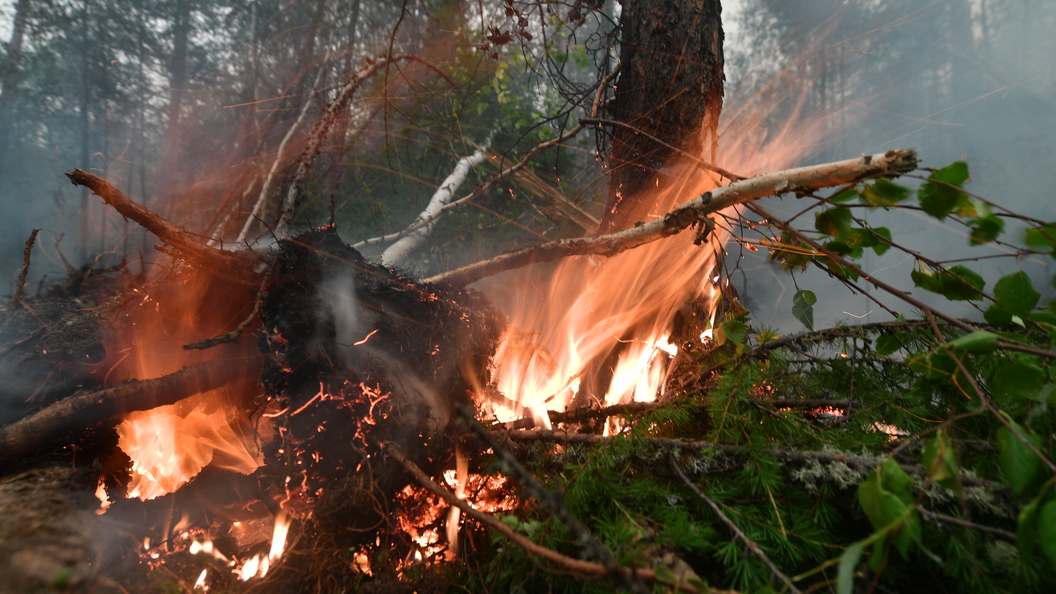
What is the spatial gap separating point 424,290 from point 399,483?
1.10 metres

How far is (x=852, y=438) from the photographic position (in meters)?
1.40

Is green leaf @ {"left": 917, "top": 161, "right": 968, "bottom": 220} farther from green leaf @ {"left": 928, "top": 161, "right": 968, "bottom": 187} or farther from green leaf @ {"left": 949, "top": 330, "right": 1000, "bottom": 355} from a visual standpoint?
green leaf @ {"left": 949, "top": 330, "right": 1000, "bottom": 355}

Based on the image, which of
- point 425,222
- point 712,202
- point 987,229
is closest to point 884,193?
point 987,229

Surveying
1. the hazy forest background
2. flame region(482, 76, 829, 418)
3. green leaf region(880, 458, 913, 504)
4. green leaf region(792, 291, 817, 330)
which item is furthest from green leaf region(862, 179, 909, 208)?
the hazy forest background

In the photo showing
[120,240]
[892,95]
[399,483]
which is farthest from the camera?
[892,95]

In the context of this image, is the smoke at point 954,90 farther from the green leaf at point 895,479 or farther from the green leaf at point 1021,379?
the green leaf at point 895,479

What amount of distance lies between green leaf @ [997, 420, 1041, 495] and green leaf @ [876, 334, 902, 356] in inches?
42.5

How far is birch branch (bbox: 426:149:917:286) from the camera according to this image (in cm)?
135

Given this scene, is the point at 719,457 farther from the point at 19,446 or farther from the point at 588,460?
the point at 19,446

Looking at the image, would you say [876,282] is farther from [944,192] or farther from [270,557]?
[270,557]

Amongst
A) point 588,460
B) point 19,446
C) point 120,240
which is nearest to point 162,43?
point 120,240

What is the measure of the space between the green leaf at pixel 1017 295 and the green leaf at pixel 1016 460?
0.51 m

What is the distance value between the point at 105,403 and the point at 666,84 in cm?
366

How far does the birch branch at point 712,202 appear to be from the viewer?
1.35 metres
